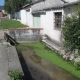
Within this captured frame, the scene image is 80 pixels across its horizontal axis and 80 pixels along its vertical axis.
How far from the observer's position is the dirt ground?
8000mm

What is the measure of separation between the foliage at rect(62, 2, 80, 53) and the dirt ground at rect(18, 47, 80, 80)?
4.87 ft

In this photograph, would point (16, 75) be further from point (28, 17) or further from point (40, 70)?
point (28, 17)

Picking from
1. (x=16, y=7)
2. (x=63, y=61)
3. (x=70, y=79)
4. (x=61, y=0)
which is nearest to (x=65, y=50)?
(x=63, y=61)

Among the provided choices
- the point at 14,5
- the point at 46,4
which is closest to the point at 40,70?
the point at 46,4

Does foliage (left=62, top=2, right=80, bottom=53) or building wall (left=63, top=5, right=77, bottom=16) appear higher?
A: building wall (left=63, top=5, right=77, bottom=16)

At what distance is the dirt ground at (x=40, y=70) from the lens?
8000 mm

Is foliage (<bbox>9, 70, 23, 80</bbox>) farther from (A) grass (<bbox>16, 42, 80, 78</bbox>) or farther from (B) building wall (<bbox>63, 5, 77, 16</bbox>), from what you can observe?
(B) building wall (<bbox>63, 5, 77, 16</bbox>)

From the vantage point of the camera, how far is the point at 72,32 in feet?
30.3

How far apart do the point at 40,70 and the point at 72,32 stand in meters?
2.64

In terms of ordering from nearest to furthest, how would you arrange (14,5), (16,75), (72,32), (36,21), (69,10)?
(16,75), (72,32), (69,10), (36,21), (14,5)

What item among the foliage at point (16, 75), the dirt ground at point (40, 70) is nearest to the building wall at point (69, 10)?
the dirt ground at point (40, 70)

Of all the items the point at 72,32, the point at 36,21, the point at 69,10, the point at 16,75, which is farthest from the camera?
the point at 36,21

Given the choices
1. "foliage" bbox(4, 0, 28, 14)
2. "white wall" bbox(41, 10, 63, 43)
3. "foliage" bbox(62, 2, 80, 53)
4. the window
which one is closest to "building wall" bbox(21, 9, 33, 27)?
"white wall" bbox(41, 10, 63, 43)

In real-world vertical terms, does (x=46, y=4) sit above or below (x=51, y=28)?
above
